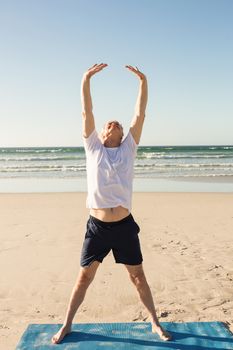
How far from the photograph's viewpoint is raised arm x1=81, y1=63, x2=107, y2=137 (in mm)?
3818

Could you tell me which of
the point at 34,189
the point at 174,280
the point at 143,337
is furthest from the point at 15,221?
the point at 34,189

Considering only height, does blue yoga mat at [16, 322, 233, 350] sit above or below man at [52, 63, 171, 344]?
below

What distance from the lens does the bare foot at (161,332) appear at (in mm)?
3969

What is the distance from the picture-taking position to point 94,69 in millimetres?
3916

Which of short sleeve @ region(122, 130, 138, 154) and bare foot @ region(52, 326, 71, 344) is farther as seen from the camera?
bare foot @ region(52, 326, 71, 344)

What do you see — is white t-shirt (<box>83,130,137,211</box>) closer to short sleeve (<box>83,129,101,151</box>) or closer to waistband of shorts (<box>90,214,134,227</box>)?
short sleeve (<box>83,129,101,151</box>)

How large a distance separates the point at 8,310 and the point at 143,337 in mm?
1807

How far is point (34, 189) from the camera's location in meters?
18.3

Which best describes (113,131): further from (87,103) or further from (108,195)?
(108,195)

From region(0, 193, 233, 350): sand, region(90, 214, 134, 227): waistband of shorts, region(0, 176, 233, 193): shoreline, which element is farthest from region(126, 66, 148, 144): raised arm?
region(0, 176, 233, 193): shoreline

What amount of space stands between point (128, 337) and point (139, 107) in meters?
2.19

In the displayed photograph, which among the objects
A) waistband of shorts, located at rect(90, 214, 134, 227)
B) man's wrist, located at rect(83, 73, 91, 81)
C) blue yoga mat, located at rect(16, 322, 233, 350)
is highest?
man's wrist, located at rect(83, 73, 91, 81)

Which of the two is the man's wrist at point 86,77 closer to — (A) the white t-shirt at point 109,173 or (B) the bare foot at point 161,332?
(A) the white t-shirt at point 109,173

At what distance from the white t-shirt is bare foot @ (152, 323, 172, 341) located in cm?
122
